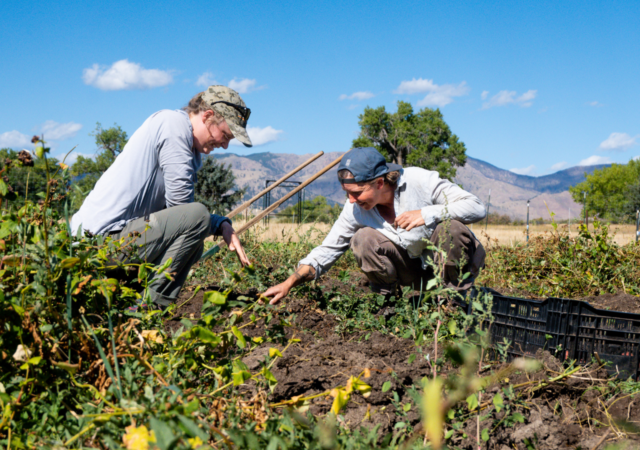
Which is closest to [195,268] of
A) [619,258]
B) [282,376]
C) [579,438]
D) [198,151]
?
[198,151]

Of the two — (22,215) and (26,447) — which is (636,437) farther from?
(22,215)

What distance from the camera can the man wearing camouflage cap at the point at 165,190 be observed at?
2686 millimetres

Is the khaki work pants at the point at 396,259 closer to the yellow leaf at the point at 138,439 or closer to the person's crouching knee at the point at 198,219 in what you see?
the person's crouching knee at the point at 198,219

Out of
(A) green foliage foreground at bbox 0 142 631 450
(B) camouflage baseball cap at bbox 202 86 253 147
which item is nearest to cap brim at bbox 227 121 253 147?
(B) camouflage baseball cap at bbox 202 86 253 147

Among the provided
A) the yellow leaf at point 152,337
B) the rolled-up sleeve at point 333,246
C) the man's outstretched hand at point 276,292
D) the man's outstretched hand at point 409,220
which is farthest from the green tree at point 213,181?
the yellow leaf at point 152,337

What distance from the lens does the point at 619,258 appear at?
159 inches

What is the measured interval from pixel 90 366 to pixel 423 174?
240 cm

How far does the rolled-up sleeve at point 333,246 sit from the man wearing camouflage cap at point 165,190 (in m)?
0.45

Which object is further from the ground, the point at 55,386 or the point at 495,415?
the point at 55,386

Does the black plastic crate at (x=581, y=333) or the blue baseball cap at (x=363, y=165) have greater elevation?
the blue baseball cap at (x=363, y=165)

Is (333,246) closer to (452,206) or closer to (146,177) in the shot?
(452,206)

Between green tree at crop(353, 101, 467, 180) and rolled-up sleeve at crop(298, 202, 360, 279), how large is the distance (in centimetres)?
4674

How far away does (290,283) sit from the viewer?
8.63 ft

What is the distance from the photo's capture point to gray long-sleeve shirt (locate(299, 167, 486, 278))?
294 centimetres
